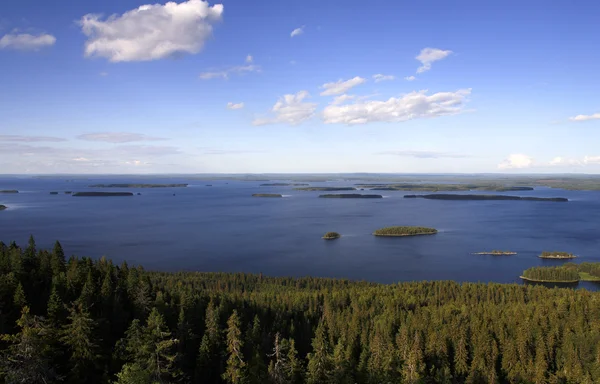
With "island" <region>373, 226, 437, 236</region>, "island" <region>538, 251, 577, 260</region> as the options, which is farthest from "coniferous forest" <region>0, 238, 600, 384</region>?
"island" <region>373, 226, 437, 236</region>

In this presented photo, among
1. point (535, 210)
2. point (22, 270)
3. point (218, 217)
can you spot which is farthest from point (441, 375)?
point (535, 210)

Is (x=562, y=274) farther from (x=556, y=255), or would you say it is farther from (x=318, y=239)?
(x=318, y=239)

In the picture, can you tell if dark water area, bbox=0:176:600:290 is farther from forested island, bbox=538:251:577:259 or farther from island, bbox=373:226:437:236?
island, bbox=373:226:437:236

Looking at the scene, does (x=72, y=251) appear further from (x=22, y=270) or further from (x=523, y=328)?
(x=523, y=328)

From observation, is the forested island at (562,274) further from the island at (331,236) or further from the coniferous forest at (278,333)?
the island at (331,236)

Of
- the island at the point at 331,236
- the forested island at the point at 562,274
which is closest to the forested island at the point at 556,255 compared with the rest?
the forested island at the point at 562,274

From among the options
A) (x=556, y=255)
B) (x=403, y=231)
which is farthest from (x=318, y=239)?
(x=556, y=255)

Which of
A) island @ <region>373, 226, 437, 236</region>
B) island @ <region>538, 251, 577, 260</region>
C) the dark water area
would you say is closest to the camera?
the dark water area
